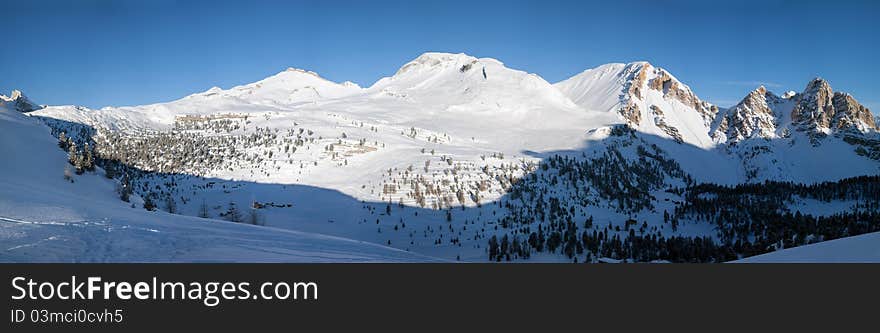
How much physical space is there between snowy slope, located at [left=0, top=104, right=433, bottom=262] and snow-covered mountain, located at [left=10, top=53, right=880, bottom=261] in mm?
7444

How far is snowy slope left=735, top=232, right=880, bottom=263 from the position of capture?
7.56 metres

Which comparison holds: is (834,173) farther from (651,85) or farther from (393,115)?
(393,115)

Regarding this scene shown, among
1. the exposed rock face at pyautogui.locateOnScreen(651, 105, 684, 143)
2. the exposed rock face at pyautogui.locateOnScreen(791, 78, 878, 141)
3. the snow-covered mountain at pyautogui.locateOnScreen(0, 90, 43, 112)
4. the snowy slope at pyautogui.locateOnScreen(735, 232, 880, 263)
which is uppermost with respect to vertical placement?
the exposed rock face at pyautogui.locateOnScreen(791, 78, 878, 141)

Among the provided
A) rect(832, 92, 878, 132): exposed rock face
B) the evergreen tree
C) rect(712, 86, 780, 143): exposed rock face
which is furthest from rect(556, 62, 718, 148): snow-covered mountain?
the evergreen tree

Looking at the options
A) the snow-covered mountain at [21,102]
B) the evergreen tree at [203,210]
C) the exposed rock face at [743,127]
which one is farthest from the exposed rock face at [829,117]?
the snow-covered mountain at [21,102]

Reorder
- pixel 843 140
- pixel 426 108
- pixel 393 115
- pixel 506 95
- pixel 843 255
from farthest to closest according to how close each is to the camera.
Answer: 1. pixel 843 140
2. pixel 506 95
3. pixel 426 108
4. pixel 393 115
5. pixel 843 255

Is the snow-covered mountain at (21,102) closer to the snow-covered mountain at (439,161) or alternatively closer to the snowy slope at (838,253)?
the snow-covered mountain at (439,161)

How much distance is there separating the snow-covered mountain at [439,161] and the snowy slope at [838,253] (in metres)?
27.3

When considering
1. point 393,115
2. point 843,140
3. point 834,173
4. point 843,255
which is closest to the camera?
point 843,255

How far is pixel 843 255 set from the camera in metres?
7.94

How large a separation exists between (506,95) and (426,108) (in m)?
30.1

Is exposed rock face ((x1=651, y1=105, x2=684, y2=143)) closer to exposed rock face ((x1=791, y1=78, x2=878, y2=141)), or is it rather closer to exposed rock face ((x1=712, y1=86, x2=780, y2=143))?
exposed rock face ((x1=712, y1=86, x2=780, y2=143))

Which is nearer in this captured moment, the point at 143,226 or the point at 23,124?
the point at 143,226

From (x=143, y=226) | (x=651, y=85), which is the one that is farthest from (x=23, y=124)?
(x=651, y=85)
